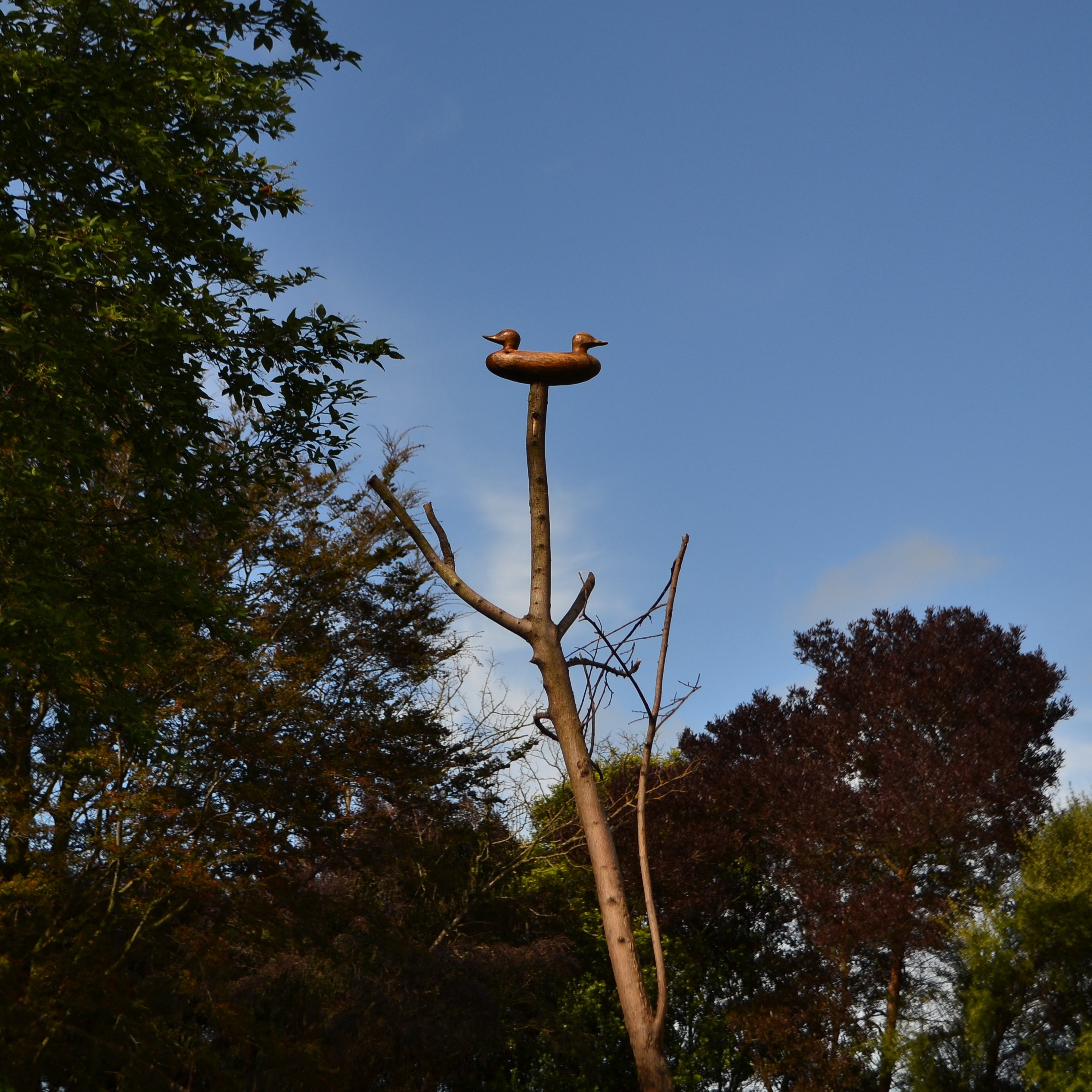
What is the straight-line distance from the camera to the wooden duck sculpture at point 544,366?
3.87m

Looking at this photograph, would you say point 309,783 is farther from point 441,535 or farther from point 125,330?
point 441,535

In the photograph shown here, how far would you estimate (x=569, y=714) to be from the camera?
366 centimetres

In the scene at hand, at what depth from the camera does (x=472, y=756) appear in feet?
49.4

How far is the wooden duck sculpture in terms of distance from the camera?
387 cm

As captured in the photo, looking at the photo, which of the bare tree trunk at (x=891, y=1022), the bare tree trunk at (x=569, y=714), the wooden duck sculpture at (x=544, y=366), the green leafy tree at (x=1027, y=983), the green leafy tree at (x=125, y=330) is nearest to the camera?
the bare tree trunk at (x=569, y=714)

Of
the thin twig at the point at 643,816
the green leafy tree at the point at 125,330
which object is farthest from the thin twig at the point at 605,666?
the green leafy tree at the point at 125,330

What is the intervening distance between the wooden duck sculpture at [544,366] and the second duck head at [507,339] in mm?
19

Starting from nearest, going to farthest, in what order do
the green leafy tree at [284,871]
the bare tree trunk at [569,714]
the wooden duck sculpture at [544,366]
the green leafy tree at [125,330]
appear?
the bare tree trunk at [569,714] → the wooden duck sculpture at [544,366] → the green leafy tree at [125,330] → the green leafy tree at [284,871]

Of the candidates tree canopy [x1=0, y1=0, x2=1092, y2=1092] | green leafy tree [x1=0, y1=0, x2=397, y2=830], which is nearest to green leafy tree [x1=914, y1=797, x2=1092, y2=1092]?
tree canopy [x1=0, y1=0, x2=1092, y2=1092]

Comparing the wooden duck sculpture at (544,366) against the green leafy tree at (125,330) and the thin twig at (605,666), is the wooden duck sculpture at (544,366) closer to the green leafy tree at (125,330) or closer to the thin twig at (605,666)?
the thin twig at (605,666)

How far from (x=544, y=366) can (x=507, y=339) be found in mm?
221

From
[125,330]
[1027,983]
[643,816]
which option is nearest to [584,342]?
[643,816]

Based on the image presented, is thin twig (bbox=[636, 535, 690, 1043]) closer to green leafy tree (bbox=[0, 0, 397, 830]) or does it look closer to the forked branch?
the forked branch

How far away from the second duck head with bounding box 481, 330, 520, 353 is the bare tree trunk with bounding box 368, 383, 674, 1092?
19cm
